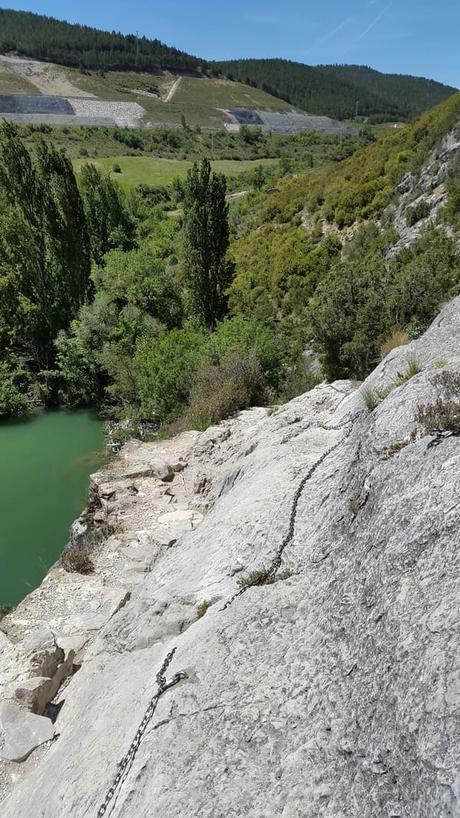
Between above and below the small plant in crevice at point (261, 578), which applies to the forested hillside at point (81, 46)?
above

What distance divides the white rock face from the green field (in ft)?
197

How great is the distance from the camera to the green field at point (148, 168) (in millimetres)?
64312

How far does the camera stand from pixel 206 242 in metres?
22.9

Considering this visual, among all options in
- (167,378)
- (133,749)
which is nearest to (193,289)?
(167,378)

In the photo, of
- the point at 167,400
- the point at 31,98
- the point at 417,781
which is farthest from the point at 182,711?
the point at 31,98

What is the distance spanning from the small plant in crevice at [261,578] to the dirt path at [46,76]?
14924cm

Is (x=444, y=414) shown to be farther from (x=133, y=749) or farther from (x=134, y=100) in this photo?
(x=134, y=100)

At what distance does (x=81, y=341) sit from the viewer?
2223 cm

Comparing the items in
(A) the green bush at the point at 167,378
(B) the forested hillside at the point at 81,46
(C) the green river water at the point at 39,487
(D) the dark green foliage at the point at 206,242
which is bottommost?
(C) the green river water at the point at 39,487

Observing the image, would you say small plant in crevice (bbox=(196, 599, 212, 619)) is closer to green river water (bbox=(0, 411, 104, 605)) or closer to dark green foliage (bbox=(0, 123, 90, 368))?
green river water (bbox=(0, 411, 104, 605))

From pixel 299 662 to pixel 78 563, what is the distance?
6790mm

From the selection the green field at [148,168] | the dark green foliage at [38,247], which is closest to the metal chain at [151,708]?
the dark green foliage at [38,247]

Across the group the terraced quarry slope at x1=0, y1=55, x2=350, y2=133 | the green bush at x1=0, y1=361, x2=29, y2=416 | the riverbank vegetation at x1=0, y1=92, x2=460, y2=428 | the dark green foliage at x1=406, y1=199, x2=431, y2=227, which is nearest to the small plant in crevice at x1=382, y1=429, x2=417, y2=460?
the riverbank vegetation at x1=0, y1=92, x2=460, y2=428

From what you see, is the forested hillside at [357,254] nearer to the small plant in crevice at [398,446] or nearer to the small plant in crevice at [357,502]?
the small plant in crevice at [398,446]
